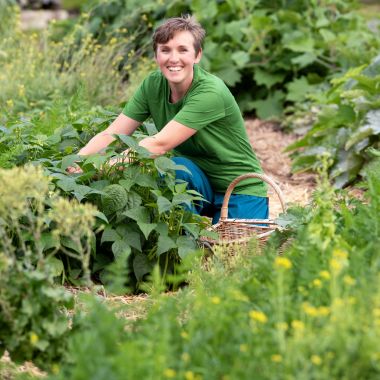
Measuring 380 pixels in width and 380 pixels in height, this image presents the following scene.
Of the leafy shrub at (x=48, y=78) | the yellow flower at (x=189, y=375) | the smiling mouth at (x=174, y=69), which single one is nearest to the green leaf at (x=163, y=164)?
the smiling mouth at (x=174, y=69)

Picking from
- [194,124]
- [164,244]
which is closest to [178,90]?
[194,124]

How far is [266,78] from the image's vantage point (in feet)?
25.9

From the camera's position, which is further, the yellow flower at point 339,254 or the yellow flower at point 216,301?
the yellow flower at point 339,254

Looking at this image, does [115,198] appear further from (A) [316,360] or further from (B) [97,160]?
(A) [316,360]

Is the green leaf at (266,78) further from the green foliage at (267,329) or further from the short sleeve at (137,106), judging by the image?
the green foliage at (267,329)

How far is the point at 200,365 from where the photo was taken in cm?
233

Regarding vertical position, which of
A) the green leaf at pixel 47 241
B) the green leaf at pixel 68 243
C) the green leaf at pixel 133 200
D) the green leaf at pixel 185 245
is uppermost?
the green leaf at pixel 133 200

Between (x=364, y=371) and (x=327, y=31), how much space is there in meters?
5.83

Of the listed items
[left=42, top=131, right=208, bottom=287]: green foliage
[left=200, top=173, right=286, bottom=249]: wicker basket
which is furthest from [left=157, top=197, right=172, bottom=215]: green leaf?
[left=200, top=173, right=286, bottom=249]: wicker basket

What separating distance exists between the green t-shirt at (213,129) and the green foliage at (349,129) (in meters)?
1.15

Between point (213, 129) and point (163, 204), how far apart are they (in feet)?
2.33

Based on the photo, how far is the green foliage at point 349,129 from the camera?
5.73 m

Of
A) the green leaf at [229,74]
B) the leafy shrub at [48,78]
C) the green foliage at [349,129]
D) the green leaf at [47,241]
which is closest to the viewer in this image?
the green leaf at [47,241]

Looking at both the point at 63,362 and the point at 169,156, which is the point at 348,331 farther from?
the point at 169,156
